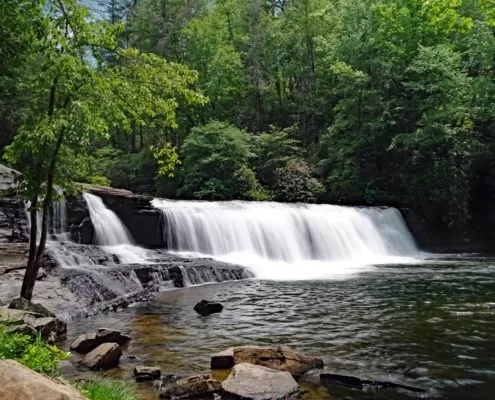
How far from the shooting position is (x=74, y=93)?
9.15m

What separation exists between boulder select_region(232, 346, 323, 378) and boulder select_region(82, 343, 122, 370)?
198cm

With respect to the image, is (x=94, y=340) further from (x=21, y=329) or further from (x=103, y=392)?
(x=103, y=392)

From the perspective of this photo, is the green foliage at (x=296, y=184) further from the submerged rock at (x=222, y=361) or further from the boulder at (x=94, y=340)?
the submerged rock at (x=222, y=361)

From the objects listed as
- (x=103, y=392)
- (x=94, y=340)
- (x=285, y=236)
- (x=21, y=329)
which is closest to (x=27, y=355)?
(x=103, y=392)

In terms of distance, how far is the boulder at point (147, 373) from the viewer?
23.7ft

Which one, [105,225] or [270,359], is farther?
[105,225]

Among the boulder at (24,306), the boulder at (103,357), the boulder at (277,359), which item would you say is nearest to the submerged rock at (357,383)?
the boulder at (277,359)

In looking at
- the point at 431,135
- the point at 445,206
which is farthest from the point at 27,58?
the point at 445,206

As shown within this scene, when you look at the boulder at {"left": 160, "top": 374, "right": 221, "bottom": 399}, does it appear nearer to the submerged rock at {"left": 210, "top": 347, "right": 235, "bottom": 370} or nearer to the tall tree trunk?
the submerged rock at {"left": 210, "top": 347, "right": 235, "bottom": 370}

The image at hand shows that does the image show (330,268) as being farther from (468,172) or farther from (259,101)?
(259,101)

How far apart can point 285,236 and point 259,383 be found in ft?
57.5

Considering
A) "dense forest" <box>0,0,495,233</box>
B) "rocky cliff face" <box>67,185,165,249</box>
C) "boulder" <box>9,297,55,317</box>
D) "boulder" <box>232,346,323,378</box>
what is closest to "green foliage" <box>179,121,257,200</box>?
"dense forest" <box>0,0,495,233</box>

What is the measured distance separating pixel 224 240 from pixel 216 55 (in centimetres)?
2273

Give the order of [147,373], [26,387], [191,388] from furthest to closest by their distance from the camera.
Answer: [147,373]
[191,388]
[26,387]
